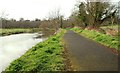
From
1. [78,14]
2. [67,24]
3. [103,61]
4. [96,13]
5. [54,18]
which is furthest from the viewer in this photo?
[67,24]

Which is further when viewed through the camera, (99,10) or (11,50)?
(99,10)

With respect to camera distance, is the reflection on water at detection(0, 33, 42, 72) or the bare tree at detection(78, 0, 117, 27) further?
the bare tree at detection(78, 0, 117, 27)

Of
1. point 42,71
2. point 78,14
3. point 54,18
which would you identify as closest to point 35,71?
point 42,71

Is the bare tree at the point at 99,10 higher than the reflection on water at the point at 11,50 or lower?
higher

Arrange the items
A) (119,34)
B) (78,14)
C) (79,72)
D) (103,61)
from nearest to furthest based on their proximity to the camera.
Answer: (79,72) → (103,61) → (119,34) → (78,14)

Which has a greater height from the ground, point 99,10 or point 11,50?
point 99,10

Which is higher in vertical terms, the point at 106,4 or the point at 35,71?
the point at 106,4

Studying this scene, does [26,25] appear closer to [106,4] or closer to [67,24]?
[67,24]

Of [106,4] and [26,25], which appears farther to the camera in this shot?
[26,25]

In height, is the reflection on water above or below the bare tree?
below

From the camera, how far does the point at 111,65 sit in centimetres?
1132

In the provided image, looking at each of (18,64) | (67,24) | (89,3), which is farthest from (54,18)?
(18,64)

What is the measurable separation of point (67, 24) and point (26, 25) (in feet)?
71.5

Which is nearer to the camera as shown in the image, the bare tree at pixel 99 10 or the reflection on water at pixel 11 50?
the reflection on water at pixel 11 50
